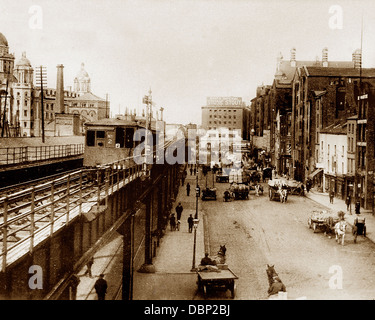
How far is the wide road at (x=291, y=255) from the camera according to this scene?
A: 15883 mm

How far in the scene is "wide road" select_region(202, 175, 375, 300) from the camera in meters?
15.9

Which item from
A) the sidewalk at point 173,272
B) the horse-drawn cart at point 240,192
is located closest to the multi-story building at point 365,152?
the horse-drawn cart at point 240,192

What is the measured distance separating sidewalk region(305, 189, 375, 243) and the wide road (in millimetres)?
917

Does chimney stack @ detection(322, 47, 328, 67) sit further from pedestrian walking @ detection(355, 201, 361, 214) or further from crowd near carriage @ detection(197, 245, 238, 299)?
crowd near carriage @ detection(197, 245, 238, 299)

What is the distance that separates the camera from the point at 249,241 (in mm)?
23500

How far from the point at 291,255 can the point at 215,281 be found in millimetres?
6640

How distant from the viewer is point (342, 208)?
31.0 metres

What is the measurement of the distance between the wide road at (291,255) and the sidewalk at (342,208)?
0.92 meters

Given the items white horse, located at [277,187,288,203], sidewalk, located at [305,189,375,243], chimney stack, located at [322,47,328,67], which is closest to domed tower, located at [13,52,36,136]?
white horse, located at [277,187,288,203]

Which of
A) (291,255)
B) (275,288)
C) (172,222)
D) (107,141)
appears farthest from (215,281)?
(172,222)

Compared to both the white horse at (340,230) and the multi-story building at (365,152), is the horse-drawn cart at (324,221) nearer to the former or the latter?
the white horse at (340,230)
